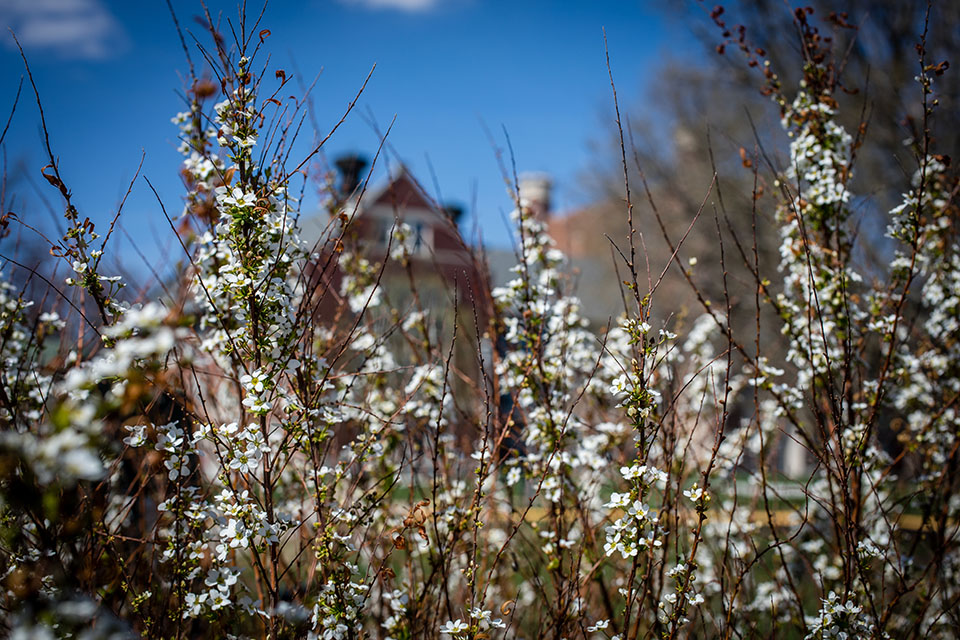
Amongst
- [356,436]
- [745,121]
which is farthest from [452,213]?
[745,121]

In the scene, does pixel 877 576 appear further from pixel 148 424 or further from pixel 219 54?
pixel 219 54

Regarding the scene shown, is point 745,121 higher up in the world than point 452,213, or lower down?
higher up

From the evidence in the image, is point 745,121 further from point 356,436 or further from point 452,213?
point 356,436

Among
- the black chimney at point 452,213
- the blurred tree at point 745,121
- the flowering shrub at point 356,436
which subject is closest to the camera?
the flowering shrub at point 356,436

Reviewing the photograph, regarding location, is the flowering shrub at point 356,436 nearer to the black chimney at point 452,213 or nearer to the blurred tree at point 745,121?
the black chimney at point 452,213

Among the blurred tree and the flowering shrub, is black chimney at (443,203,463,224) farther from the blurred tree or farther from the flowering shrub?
the blurred tree

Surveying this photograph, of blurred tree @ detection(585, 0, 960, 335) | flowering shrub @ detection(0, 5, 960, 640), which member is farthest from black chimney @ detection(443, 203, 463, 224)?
blurred tree @ detection(585, 0, 960, 335)

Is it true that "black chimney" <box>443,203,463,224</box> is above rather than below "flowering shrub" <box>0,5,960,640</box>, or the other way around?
above

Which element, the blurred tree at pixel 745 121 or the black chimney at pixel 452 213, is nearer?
the black chimney at pixel 452 213

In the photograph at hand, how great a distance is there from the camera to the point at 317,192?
4.02 meters

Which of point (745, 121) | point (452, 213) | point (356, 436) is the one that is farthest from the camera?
point (745, 121)

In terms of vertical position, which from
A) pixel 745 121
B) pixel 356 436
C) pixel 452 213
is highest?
pixel 745 121

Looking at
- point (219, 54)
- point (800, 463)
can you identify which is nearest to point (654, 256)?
point (800, 463)

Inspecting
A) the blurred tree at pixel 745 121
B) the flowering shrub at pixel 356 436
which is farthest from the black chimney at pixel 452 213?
the blurred tree at pixel 745 121
